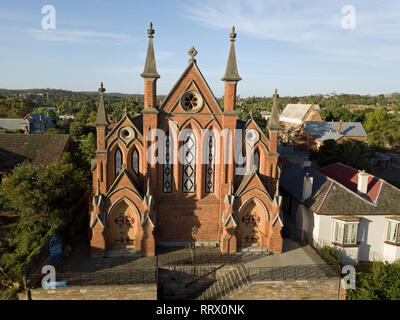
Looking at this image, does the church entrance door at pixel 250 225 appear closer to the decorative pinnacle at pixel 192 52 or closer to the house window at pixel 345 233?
the house window at pixel 345 233

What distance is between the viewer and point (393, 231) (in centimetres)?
2231

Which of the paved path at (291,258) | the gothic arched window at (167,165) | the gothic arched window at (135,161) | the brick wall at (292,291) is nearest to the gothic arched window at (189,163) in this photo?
the gothic arched window at (167,165)

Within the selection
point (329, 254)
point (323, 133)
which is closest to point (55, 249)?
point (329, 254)

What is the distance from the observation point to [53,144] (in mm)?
35906

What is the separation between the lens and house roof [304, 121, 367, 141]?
66.8 m

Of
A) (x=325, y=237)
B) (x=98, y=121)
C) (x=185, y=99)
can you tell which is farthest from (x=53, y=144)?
(x=325, y=237)

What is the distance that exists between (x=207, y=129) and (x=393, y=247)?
16593 mm

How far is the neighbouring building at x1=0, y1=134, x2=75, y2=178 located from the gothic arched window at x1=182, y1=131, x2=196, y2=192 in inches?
760

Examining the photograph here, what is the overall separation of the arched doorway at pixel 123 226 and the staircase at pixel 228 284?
6.45 meters

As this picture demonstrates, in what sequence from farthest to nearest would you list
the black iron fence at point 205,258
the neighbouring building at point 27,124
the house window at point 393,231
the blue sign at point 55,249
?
the neighbouring building at point 27,124 → the house window at point 393,231 → the black iron fence at point 205,258 → the blue sign at point 55,249

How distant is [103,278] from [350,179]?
2304 cm

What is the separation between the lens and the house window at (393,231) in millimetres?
22172

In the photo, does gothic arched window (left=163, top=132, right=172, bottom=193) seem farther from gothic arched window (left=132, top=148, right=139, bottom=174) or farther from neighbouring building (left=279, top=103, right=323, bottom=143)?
neighbouring building (left=279, top=103, right=323, bottom=143)
